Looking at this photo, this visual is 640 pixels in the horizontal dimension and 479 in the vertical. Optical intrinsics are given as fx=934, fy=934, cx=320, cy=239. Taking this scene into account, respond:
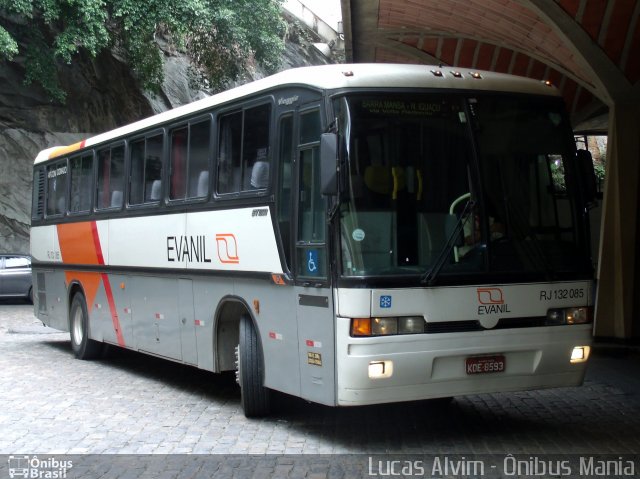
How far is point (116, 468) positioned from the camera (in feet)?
23.9

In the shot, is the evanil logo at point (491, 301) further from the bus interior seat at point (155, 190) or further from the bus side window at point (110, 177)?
the bus side window at point (110, 177)

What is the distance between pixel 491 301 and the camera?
770cm

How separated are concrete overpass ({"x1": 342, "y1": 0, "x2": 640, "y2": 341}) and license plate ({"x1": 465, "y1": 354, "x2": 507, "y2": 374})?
826 cm

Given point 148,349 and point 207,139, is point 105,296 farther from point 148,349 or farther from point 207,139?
point 207,139

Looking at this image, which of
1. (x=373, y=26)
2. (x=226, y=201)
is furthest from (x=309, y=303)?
(x=373, y=26)

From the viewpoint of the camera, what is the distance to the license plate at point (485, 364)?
769 cm

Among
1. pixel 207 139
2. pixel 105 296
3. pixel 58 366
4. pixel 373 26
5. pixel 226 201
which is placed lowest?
pixel 58 366

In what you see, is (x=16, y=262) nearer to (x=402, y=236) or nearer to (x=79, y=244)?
(x=79, y=244)

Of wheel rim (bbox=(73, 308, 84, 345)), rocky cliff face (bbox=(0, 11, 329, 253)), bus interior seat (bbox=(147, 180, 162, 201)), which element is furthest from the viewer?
rocky cliff face (bbox=(0, 11, 329, 253))

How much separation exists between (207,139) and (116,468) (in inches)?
159

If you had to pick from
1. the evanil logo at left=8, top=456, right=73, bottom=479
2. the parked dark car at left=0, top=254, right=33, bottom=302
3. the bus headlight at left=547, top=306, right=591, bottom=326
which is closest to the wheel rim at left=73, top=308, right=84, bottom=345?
the evanil logo at left=8, top=456, right=73, bottom=479

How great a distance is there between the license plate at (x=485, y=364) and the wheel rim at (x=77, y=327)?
843cm

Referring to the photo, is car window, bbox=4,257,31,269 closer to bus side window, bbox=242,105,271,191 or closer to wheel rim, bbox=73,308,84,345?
wheel rim, bbox=73,308,84,345

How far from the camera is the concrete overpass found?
1514 centimetres
